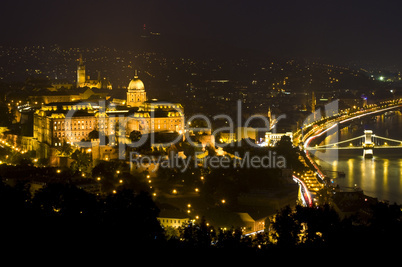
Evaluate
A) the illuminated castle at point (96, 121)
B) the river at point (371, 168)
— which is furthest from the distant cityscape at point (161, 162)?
the river at point (371, 168)

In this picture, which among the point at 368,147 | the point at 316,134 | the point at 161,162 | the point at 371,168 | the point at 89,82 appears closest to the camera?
the point at 161,162

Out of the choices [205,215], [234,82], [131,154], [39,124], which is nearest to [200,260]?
[205,215]

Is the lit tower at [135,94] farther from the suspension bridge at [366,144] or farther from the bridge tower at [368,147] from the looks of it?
the bridge tower at [368,147]

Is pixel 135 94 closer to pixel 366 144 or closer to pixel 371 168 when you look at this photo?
pixel 371 168

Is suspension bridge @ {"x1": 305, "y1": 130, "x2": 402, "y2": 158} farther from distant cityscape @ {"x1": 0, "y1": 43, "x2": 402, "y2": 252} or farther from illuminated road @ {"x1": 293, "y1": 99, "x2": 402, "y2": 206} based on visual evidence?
illuminated road @ {"x1": 293, "y1": 99, "x2": 402, "y2": 206}

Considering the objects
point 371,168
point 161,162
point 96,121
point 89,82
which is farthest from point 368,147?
point 161,162

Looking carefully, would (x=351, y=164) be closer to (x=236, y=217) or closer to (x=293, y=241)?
(x=236, y=217)
